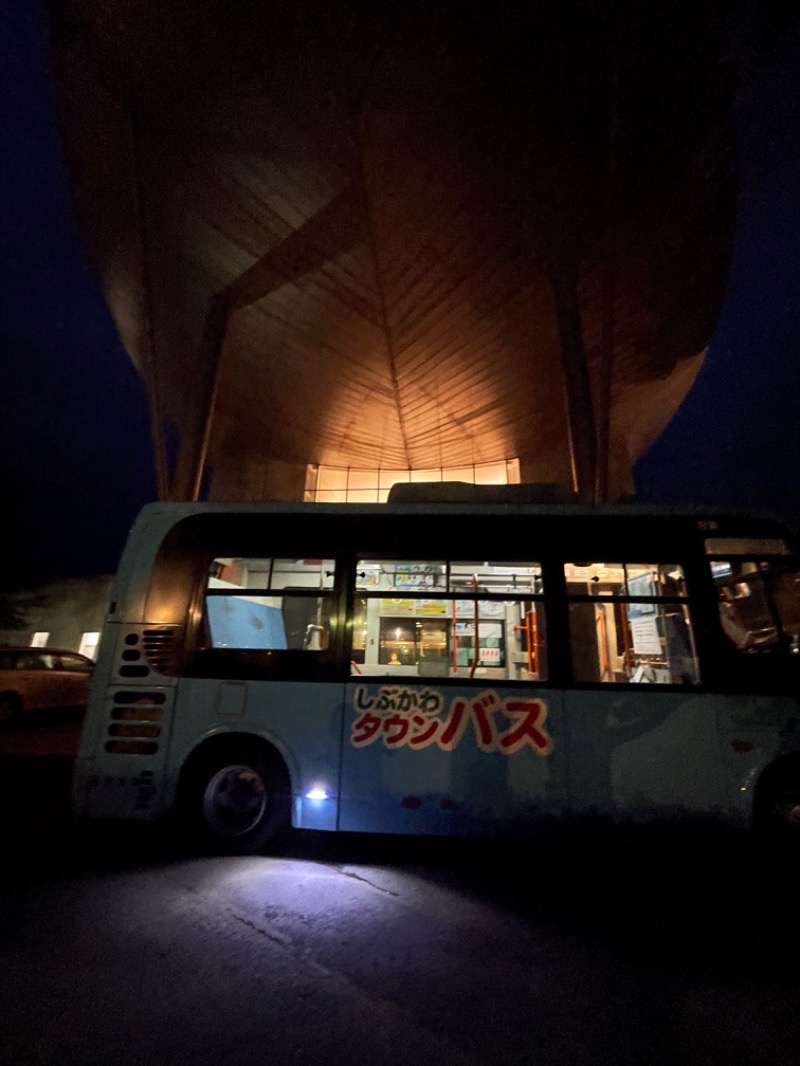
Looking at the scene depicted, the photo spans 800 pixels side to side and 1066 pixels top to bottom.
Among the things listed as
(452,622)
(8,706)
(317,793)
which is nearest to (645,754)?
(452,622)

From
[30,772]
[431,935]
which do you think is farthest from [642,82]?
[30,772]

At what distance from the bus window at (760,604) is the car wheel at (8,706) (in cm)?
1206

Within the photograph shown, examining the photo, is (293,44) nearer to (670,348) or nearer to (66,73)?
(66,73)

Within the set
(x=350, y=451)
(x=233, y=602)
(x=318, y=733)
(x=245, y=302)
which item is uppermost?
(x=245, y=302)

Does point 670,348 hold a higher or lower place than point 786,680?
higher

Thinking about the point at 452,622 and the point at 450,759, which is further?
the point at 452,622

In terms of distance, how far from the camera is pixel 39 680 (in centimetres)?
1005

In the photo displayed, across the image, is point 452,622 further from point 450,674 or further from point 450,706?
point 450,706

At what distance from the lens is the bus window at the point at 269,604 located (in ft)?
13.5

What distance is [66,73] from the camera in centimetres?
1040

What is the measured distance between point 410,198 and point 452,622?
37.3 feet

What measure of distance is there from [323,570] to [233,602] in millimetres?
843

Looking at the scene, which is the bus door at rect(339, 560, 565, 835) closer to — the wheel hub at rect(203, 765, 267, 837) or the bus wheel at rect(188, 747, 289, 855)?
the bus wheel at rect(188, 747, 289, 855)

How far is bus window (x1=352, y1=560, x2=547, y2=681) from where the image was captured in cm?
394
